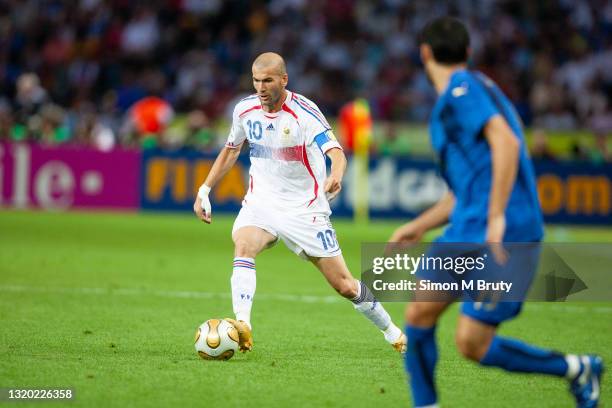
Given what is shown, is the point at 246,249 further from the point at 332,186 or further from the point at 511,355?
the point at 511,355

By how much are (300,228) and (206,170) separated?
47.9ft

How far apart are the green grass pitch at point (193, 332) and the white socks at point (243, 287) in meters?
0.37

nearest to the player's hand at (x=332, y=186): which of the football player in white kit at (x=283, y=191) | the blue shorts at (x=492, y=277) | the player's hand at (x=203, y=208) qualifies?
the football player in white kit at (x=283, y=191)

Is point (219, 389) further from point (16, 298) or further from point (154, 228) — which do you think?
point (154, 228)

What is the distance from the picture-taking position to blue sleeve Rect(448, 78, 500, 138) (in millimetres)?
5430

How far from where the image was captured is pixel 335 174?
25.7 ft

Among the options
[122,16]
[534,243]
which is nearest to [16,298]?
[534,243]

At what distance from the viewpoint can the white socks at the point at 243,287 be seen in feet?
27.1

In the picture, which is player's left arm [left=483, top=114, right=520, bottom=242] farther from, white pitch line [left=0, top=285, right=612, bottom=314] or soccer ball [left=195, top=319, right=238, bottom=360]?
white pitch line [left=0, top=285, right=612, bottom=314]

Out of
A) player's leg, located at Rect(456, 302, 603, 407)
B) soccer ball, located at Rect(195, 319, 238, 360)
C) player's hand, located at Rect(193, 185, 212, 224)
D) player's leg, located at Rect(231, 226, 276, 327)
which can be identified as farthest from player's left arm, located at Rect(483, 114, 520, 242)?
player's hand, located at Rect(193, 185, 212, 224)

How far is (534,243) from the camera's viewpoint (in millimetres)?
5688

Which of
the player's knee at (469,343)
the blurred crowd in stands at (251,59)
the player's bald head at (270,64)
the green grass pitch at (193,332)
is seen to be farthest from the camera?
the blurred crowd in stands at (251,59)

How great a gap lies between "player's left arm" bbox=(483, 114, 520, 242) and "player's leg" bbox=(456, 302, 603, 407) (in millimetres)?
492

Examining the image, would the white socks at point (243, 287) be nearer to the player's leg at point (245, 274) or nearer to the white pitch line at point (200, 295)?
the player's leg at point (245, 274)
